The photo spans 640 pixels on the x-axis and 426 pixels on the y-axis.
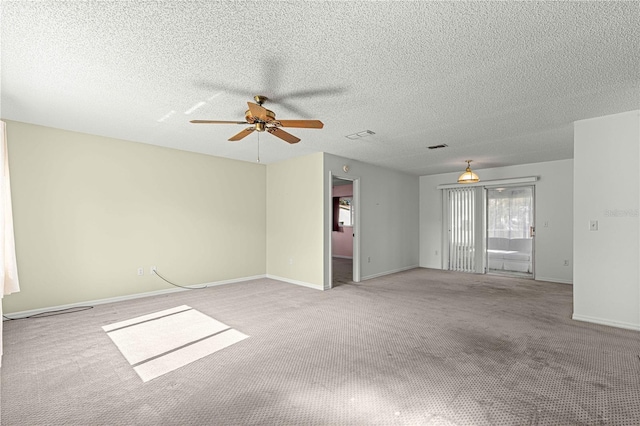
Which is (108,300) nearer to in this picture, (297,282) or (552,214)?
(297,282)

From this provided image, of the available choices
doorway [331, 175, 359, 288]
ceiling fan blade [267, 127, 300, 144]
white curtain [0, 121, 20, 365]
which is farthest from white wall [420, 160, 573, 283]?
white curtain [0, 121, 20, 365]

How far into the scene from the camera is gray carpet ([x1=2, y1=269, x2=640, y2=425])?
6.25 ft

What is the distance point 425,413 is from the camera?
6.24 ft

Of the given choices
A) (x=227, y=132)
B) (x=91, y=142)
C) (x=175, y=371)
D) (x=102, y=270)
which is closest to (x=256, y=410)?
(x=175, y=371)

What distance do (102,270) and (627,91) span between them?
22.2 ft

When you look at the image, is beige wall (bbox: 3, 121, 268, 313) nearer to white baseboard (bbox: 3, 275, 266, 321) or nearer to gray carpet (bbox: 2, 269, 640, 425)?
white baseboard (bbox: 3, 275, 266, 321)

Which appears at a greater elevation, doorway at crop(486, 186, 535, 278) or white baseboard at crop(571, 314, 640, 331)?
doorway at crop(486, 186, 535, 278)

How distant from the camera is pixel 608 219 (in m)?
3.55

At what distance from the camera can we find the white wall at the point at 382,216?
5752 mm

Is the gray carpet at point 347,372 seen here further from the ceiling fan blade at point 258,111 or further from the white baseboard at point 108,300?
the ceiling fan blade at point 258,111

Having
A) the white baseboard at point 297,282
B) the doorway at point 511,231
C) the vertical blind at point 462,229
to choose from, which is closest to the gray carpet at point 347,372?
the white baseboard at point 297,282

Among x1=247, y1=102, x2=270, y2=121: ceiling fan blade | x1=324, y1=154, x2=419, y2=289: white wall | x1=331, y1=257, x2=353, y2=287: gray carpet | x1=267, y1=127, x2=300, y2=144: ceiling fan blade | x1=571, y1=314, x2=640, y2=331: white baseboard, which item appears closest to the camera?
x1=247, y1=102, x2=270, y2=121: ceiling fan blade

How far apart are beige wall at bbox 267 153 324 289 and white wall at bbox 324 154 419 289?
0.19 m

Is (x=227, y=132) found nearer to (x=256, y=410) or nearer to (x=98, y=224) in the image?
(x=98, y=224)
